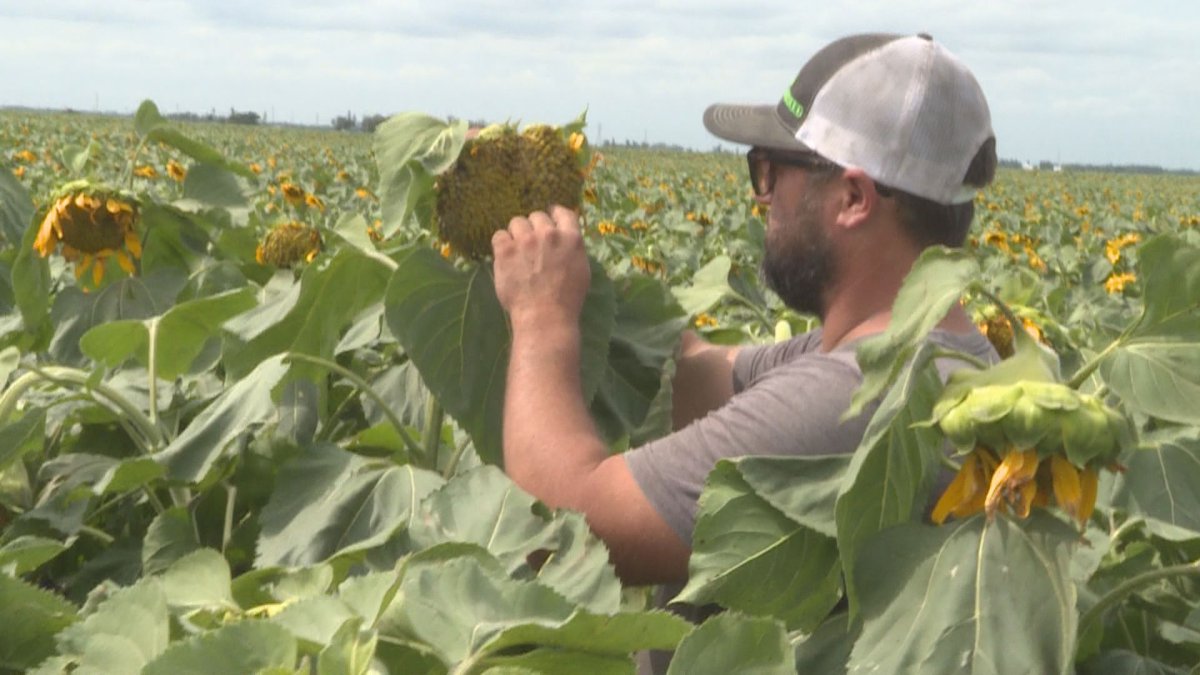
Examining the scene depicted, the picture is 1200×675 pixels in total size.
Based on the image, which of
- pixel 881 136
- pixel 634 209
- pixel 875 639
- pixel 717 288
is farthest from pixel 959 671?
pixel 634 209

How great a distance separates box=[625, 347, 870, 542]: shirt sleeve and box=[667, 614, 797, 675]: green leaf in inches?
31.0

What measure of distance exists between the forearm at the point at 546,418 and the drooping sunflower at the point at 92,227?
99 centimetres

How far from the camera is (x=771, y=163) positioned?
76.8 inches

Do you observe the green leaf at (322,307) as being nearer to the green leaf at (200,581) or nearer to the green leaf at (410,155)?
the green leaf at (410,155)

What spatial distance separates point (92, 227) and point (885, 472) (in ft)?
5.31

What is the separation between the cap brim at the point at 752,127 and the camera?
1.92 metres

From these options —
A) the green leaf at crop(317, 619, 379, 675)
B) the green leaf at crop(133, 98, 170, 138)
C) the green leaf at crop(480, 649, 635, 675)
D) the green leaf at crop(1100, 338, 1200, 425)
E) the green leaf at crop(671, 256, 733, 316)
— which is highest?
the green leaf at crop(133, 98, 170, 138)

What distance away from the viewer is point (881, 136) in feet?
5.88

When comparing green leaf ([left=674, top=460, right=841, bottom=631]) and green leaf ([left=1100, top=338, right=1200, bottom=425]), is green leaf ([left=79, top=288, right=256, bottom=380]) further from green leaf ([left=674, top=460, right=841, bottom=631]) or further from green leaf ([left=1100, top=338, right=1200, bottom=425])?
green leaf ([left=1100, top=338, right=1200, bottom=425])

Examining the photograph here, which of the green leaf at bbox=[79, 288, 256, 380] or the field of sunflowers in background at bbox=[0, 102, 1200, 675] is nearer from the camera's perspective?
the field of sunflowers in background at bbox=[0, 102, 1200, 675]

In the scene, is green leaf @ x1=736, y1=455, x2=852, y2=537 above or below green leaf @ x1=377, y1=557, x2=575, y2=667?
below

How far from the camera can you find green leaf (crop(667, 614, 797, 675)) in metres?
0.79

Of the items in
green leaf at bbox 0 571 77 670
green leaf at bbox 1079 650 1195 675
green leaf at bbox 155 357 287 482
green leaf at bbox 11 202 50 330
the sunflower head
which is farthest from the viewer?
the sunflower head

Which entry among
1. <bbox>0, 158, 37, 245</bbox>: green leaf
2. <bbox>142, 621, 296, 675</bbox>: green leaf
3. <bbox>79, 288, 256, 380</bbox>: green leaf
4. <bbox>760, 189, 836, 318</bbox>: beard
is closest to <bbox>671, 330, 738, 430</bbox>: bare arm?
<bbox>760, 189, 836, 318</bbox>: beard
